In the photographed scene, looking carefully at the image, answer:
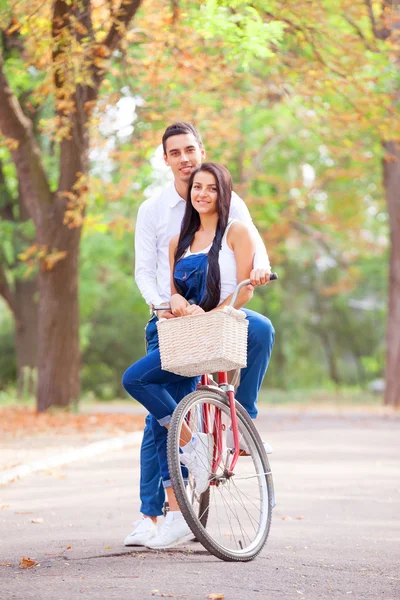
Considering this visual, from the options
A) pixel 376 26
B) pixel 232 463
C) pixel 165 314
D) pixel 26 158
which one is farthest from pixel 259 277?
pixel 376 26

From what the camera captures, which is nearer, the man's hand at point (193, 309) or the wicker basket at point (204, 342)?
the wicker basket at point (204, 342)

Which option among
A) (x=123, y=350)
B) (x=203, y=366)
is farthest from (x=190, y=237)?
(x=123, y=350)

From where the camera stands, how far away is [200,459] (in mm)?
5848

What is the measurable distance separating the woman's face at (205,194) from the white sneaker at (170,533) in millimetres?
1633

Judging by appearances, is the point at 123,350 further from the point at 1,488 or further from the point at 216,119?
the point at 1,488

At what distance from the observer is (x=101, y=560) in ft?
18.6

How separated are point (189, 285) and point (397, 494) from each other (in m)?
3.83

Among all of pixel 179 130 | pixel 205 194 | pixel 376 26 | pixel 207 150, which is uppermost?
pixel 179 130

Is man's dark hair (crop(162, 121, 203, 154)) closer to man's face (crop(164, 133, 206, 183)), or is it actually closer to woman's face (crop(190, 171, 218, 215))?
man's face (crop(164, 133, 206, 183))

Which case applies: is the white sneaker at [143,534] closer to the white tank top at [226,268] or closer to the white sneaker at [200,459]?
the white sneaker at [200,459]

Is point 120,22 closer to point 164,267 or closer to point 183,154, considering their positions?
point 183,154

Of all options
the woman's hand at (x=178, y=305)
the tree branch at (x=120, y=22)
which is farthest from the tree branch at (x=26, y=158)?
the woman's hand at (x=178, y=305)

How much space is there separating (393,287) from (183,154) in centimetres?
1908

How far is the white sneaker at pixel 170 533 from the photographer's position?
5992 mm
